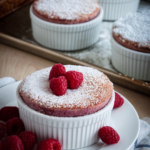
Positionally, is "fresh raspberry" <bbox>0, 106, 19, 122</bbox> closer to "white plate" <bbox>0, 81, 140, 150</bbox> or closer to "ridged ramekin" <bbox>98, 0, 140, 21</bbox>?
"white plate" <bbox>0, 81, 140, 150</bbox>

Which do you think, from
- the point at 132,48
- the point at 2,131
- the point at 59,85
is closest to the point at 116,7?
the point at 132,48

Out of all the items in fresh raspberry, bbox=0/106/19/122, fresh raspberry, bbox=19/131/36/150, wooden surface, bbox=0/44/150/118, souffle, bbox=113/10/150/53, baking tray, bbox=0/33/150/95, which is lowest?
wooden surface, bbox=0/44/150/118

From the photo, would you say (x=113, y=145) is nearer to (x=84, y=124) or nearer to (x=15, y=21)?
(x=84, y=124)

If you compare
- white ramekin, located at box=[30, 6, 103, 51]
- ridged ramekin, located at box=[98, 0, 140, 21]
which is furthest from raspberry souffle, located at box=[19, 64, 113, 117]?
ridged ramekin, located at box=[98, 0, 140, 21]

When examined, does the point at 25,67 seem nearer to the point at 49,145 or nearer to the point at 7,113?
the point at 7,113

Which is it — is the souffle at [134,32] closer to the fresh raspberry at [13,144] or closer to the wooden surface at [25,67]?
the wooden surface at [25,67]

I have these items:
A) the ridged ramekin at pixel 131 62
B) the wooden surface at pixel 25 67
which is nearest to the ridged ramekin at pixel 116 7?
the ridged ramekin at pixel 131 62

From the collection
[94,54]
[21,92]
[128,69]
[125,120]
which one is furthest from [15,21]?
[125,120]
